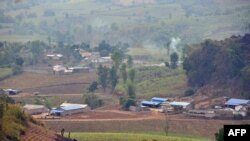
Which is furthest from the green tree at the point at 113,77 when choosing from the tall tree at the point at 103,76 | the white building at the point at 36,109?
the white building at the point at 36,109

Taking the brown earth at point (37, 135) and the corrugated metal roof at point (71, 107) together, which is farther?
the corrugated metal roof at point (71, 107)

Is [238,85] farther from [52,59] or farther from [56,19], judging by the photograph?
[56,19]

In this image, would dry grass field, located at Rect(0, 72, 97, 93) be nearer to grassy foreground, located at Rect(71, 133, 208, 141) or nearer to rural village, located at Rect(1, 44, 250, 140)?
rural village, located at Rect(1, 44, 250, 140)

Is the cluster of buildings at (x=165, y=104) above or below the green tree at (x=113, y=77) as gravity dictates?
below

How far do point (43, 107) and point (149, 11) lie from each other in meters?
57.7

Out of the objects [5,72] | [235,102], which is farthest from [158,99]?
[5,72]

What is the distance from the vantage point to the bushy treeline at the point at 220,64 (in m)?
45.9

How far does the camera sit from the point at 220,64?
4784cm

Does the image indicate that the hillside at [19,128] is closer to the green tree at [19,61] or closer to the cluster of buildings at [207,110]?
the cluster of buildings at [207,110]

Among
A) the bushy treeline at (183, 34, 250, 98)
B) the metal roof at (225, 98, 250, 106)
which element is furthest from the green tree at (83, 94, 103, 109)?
the metal roof at (225, 98, 250, 106)

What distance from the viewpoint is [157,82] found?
50688 millimetres

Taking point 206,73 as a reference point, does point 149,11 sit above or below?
above

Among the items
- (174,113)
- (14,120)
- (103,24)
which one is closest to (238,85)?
(174,113)

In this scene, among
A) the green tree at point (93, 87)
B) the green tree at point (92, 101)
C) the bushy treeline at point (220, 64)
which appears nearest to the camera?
the green tree at point (92, 101)
